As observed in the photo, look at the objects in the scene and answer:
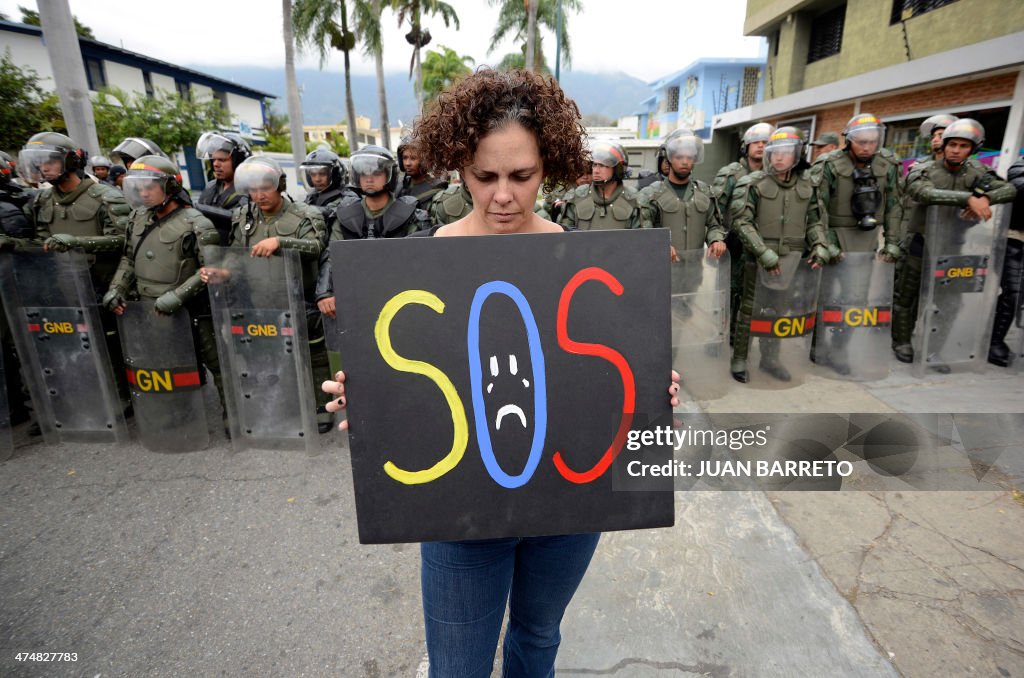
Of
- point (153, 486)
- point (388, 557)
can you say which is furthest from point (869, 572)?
point (153, 486)

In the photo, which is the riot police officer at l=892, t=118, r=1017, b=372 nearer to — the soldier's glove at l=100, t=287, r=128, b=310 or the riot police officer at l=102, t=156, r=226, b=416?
the riot police officer at l=102, t=156, r=226, b=416

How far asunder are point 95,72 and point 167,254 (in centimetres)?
3603

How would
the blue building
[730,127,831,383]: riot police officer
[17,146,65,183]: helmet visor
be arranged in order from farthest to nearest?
the blue building, [730,127,831,383]: riot police officer, [17,146,65,183]: helmet visor

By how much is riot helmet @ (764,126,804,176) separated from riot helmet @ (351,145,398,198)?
322 cm

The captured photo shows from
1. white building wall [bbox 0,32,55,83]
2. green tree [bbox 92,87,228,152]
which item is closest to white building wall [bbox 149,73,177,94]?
white building wall [bbox 0,32,55,83]

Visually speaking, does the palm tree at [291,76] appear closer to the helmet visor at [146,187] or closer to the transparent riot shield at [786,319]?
the helmet visor at [146,187]

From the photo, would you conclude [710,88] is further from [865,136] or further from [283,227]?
[283,227]

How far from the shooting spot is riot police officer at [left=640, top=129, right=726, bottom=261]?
492 centimetres

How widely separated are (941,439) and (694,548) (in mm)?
2365

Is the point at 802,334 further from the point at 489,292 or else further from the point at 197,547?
the point at 197,547

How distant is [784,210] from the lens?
471cm

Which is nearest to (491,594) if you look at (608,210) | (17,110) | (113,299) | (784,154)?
(113,299)

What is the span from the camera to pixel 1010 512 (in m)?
2.92

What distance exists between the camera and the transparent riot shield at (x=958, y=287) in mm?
4441
